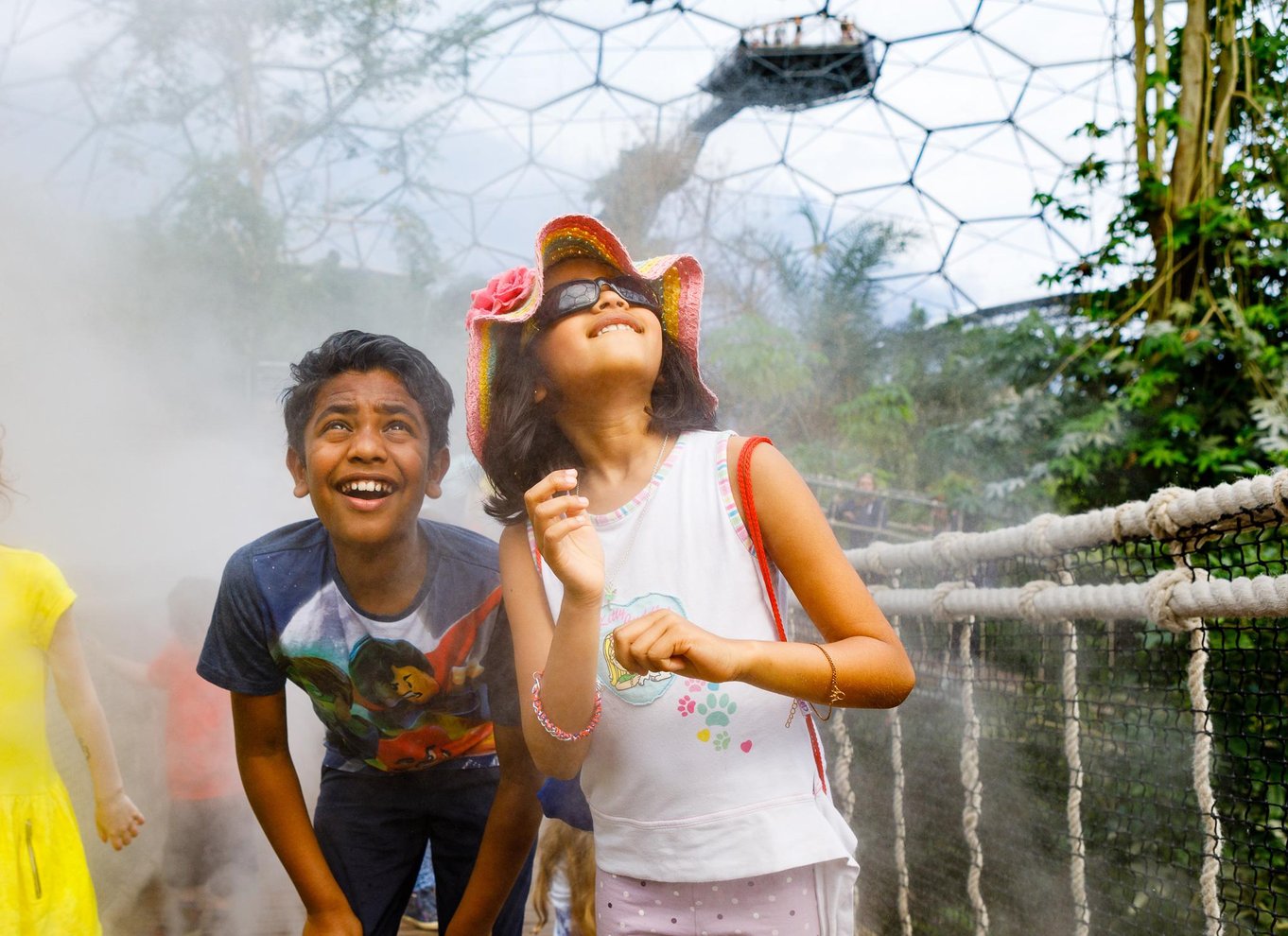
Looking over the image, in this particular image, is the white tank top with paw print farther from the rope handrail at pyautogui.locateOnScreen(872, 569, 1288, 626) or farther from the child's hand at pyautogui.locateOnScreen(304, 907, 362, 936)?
the rope handrail at pyautogui.locateOnScreen(872, 569, 1288, 626)

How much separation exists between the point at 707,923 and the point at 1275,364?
4479 millimetres

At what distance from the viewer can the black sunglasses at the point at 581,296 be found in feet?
4.31

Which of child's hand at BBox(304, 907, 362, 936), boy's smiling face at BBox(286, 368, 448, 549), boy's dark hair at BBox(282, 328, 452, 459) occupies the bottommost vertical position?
child's hand at BBox(304, 907, 362, 936)

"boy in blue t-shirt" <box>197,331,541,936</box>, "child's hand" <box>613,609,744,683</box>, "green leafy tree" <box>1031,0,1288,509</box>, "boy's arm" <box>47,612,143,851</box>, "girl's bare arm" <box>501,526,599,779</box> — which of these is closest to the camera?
"child's hand" <box>613,609,744,683</box>

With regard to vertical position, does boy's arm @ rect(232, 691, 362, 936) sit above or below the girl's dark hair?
below

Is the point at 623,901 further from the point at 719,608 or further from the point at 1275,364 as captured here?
the point at 1275,364

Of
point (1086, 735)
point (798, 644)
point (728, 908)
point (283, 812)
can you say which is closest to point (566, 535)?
point (798, 644)

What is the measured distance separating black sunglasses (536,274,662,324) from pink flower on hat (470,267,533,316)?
0.05 meters

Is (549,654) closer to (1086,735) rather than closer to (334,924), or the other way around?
(334,924)

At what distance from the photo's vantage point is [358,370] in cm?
155

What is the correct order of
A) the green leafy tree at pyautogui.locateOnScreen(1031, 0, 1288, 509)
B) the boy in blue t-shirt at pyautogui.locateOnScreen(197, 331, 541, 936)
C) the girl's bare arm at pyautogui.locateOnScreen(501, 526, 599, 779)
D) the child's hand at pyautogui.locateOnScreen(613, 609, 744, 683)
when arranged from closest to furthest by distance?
the child's hand at pyautogui.locateOnScreen(613, 609, 744, 683)
the girl's bare arm at pyautogui.locateOnScreen(501, 526, 599, 779)
the boy in blue t-shirt at pyautogui.locateOnScreen(197, 331, 541, 936)
the green leafy tree at pyautogui.locateOnScreen(1031, 0, 1288, 509)

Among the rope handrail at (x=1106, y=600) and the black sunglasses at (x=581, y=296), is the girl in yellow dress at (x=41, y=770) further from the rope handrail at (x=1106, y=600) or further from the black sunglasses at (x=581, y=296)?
the rope handrail at (x=1106, y=600)

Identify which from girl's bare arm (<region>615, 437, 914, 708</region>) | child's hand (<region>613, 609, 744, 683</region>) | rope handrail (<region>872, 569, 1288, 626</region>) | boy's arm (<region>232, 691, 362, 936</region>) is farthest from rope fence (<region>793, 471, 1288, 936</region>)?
boy's arm (<region>232, 691, 362, 936</region>)

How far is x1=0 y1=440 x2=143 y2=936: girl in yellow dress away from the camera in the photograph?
1.65 m
